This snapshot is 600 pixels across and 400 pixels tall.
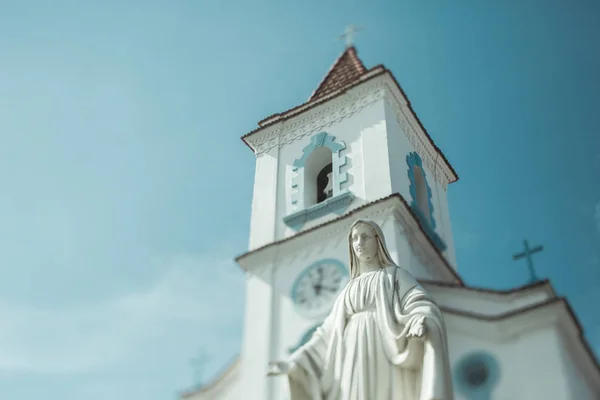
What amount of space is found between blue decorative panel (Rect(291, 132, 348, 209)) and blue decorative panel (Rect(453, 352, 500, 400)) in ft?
14.8

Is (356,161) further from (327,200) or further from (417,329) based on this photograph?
(417,329)

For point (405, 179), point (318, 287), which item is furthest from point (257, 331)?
point (405, 179)

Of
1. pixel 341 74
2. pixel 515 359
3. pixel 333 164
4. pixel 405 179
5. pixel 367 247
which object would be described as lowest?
pixel 367 247

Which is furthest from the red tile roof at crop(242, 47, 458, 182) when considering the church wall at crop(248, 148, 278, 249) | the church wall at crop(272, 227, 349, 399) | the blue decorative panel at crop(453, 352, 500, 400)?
the blue decorative panel at crop(453, 352, 500, 400)

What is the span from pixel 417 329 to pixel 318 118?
40.9ft

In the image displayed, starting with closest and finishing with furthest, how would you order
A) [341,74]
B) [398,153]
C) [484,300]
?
[484,300] → [398,153] → [341,74]

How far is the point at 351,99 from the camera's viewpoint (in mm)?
16422

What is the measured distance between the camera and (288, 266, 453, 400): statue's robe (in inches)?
175

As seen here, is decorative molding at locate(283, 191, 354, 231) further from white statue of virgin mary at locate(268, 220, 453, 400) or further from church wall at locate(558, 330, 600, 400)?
white statue of virgin mary at locate(268, 220, 453, 400)

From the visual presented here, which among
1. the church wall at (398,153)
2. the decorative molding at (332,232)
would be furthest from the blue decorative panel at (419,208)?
the decorative molding at (332,232)

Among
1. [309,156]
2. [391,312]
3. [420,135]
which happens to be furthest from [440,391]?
[420,135]

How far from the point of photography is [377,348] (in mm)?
4633

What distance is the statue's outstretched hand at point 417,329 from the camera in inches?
174

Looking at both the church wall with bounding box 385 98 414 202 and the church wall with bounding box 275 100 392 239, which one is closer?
the church wall with bounding box 275 100 392 239
